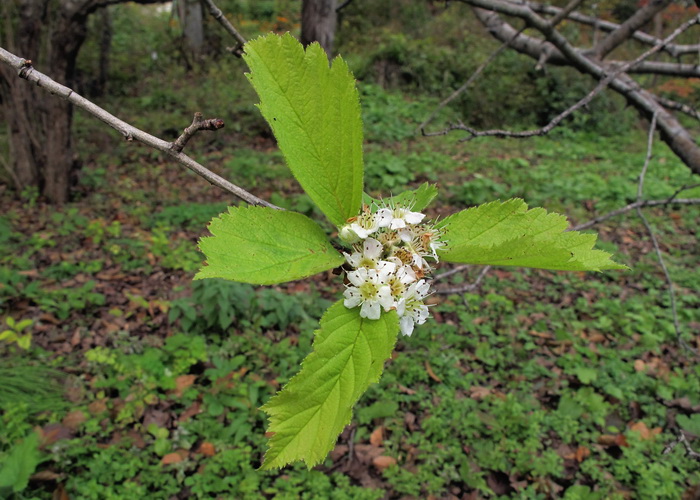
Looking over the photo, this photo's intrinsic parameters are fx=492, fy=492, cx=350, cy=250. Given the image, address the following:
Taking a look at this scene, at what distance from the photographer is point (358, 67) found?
955 cm

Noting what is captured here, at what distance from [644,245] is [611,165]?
8.30 ft

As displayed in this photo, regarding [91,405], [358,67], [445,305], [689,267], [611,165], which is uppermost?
[358,67]

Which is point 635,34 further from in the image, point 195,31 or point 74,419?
point 195,31

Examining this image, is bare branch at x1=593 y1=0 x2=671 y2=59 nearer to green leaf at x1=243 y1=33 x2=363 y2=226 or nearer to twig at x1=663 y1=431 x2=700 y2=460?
twig at x1=663 y1=431 x2=700 y2=460

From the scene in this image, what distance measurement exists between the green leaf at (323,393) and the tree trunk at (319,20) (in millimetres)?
4261

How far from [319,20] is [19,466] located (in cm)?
398

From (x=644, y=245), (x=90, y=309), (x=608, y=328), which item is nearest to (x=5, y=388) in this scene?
(x=90, y=309)

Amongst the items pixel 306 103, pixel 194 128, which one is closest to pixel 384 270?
pixel 306 103

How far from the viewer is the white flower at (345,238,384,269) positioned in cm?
66

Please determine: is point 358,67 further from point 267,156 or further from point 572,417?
point 572,417

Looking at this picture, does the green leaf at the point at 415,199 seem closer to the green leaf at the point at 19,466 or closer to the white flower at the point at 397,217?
the white flower at the point at 397,217

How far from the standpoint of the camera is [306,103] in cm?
64

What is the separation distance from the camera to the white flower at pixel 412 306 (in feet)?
2.11

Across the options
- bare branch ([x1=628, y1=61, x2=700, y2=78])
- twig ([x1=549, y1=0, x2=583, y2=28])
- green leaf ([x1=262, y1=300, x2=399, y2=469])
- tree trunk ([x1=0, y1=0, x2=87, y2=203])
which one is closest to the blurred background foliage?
tree trunk ([x1=0, y1=0, x2=87, y2=203])
